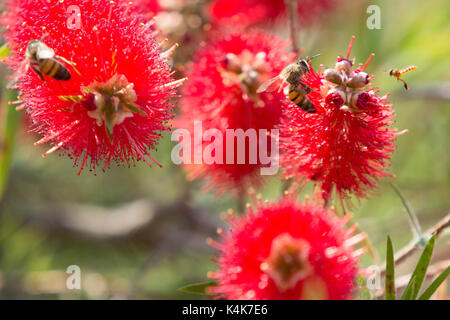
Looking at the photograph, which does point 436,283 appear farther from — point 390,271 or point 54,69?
point 54,69

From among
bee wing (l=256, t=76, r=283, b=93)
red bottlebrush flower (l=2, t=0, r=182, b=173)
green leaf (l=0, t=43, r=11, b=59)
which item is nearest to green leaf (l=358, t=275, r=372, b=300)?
bee wing (l=256, t=76, r=283, b=93)

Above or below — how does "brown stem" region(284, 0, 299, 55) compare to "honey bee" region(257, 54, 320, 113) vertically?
above

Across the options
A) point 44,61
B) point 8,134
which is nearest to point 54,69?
point 44,61

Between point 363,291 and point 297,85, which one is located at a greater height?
point 297,85

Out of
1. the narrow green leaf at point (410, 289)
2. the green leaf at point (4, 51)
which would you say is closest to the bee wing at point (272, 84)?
the narrow green leaf at point (410, 289)

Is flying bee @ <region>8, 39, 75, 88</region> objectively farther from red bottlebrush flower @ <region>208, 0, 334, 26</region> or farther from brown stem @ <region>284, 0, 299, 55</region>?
red bottlebrush flower @ <region>208, 0, 334, 26</region>

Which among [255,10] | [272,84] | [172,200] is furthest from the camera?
[172,200]

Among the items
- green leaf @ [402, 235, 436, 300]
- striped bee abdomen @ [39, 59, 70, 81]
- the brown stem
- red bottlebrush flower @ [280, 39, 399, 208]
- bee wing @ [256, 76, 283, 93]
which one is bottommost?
green leaf @ [402, 235, 436, 300]
